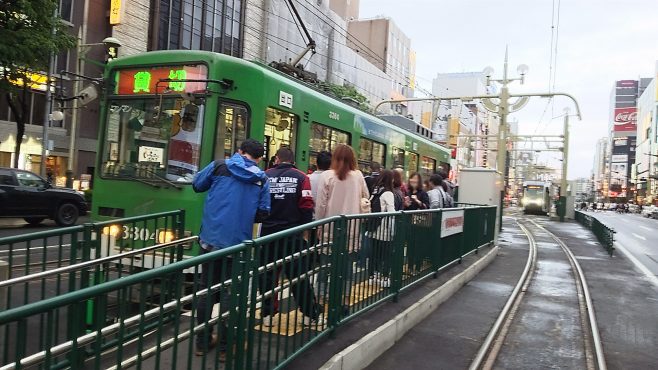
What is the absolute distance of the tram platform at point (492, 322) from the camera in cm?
496

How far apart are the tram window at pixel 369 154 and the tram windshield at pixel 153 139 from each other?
4842 mm

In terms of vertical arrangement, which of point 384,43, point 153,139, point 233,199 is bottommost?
point 233,199

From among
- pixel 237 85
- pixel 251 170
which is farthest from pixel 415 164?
pixel 251 170

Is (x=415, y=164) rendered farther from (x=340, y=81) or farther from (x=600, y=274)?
(x=340, y=81)

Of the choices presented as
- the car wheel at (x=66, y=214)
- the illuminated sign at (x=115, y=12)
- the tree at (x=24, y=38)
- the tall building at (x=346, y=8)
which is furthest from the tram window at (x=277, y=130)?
the tall building at (x=346, y=8)

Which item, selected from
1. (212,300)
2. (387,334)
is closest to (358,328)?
(387,334)

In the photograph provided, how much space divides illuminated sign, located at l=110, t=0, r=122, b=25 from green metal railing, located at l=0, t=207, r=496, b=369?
82.1 feet

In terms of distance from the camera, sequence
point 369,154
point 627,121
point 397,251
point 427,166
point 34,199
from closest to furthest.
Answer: point 397,251, point 369,154, point 34,199, point 427,166, point 627,121

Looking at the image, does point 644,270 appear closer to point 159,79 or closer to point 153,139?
point 153,139

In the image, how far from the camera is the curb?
4121 mm

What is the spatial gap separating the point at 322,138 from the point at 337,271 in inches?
180

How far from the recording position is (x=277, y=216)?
4.86m

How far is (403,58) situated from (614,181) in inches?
4095

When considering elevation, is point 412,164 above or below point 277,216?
above
